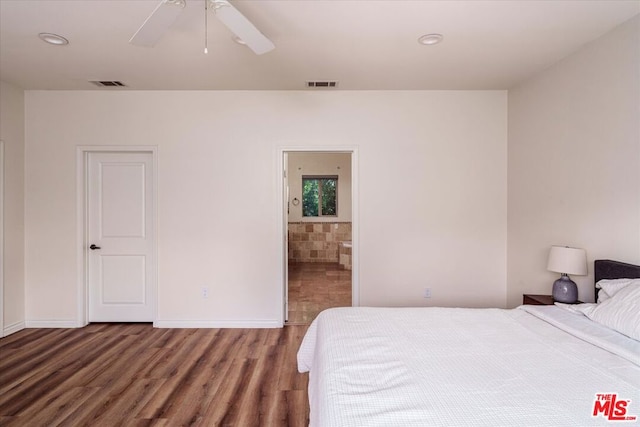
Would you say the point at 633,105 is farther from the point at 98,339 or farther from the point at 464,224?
the point at 98,339

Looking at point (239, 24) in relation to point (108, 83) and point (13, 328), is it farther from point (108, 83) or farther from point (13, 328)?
point (13, 328)

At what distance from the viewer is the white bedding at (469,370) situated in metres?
1.03

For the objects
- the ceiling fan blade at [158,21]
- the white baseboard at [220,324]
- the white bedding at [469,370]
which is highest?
the ceiling fan blade at [158,21]

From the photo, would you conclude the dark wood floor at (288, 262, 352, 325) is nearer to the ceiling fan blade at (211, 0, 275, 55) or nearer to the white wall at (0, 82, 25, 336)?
the ceiling fan blade at (211, 0, 275, 55)

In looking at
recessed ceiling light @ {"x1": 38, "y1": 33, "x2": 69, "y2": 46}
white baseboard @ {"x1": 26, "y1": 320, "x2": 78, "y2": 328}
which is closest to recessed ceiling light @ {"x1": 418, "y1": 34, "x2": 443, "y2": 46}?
recessed ceiling light @ {"x1": 38, "y1": 33, "x2": 69, "y2": 46}

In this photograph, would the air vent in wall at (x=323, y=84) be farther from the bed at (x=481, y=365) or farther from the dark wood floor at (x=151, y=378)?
the dark wood floor at (x=151, y=378)

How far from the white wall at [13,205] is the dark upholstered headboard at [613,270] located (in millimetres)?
5428

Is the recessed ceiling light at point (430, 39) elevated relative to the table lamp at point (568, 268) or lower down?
elevated

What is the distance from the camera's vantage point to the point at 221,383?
7.71ft

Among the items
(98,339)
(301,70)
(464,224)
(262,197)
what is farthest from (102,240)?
(464,224)

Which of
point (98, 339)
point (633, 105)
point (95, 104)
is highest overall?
point (95, 104)

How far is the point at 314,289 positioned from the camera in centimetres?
524

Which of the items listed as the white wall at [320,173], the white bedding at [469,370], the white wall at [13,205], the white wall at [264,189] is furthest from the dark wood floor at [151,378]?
the white wall at [320,173]

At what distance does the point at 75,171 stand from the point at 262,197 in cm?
213
